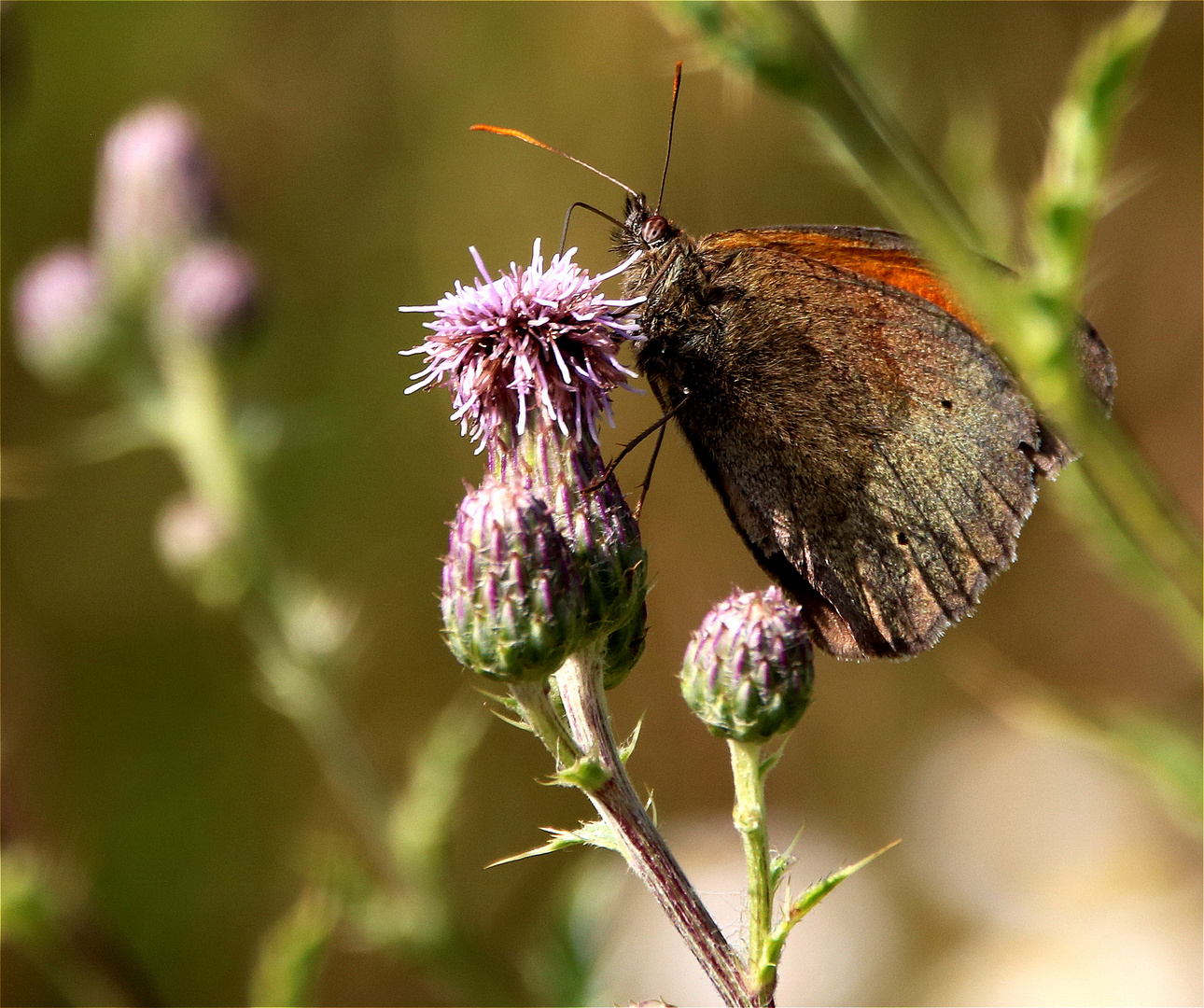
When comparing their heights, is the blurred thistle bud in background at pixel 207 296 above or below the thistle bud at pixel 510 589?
above

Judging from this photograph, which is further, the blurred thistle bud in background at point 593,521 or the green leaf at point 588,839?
the blurred thistle bud in background at point 593,521

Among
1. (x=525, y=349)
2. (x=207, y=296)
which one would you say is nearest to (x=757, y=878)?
(x=525, y=349)

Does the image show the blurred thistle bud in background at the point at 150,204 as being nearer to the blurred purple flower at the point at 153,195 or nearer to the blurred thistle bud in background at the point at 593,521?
the blurred purple flower at the point at 153,195

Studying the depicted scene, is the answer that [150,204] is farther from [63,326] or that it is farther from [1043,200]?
[1043,200]

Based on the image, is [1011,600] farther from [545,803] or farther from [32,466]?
[32,466]

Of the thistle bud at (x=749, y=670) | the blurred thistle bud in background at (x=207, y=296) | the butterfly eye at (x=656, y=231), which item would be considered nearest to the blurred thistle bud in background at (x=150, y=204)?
the blurred thistle bud in background at (x=207, y=296)
